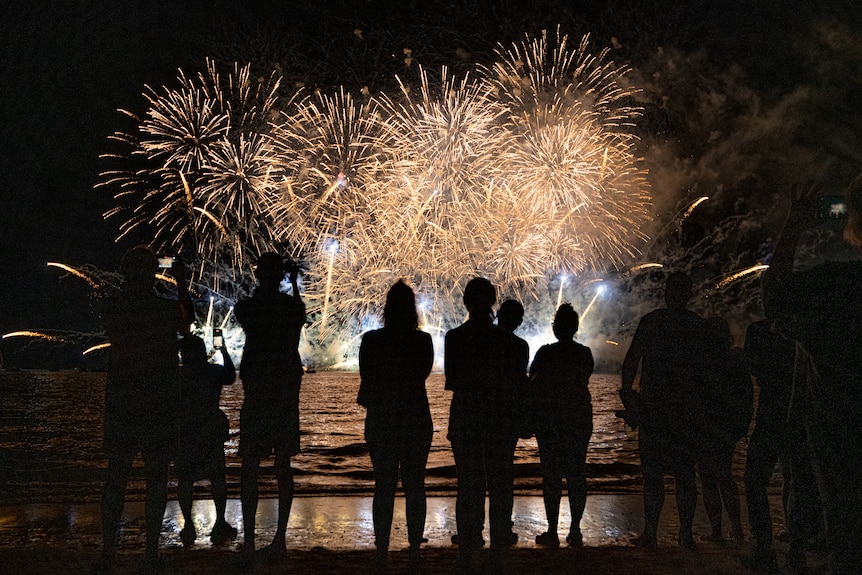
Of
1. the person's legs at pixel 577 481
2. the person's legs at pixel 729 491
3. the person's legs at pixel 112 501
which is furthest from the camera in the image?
the person's legs at pixel 577 481

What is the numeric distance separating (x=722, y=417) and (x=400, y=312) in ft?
8.51

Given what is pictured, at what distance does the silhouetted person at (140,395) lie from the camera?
532cm

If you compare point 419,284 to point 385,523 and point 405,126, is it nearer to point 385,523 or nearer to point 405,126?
point 405,126

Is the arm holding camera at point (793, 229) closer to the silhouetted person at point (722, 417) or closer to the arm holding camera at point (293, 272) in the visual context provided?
the silhouetted person at point (722, 417)

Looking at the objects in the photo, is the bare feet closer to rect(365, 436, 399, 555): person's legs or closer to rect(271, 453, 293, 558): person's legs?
rect(365, 436, 399, 555): person's legs

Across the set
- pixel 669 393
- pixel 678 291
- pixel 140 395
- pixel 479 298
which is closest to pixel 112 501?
pixel 140 395

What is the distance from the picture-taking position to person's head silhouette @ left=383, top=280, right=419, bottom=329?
5539 mm

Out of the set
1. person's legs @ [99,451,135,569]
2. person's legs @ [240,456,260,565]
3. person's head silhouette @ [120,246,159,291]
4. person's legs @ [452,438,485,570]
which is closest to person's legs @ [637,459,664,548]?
person's legs @ [452,438,485,570]

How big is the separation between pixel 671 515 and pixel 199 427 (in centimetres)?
412

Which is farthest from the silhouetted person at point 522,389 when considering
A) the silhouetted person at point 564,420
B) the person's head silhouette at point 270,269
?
the person's head silhouette at point 270,269

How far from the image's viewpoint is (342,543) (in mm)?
6074

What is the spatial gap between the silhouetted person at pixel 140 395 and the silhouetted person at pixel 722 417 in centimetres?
383

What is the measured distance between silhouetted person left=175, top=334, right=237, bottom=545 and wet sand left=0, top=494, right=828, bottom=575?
279 mm

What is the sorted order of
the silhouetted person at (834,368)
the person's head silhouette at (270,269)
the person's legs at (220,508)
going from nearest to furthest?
the silhouetted person at (834,368), the person's head silhouette at (270,269), the person's legs at (220,508)
